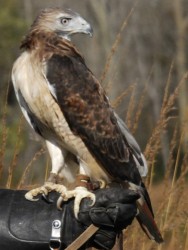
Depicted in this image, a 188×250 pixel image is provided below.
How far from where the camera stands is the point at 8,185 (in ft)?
14.9

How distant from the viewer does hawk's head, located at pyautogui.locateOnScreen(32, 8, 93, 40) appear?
4469mm

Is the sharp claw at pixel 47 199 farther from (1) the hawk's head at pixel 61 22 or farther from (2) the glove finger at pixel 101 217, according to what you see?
(1) the hawk's head at pixel 61 22

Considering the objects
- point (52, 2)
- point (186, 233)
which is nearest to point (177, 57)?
point (52, 2)

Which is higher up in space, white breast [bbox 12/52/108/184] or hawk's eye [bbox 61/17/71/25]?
hawk's eye [bbox 61/17/71/25]

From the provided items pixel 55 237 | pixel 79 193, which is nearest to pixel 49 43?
pixel 79 193

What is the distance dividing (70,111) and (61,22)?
1.52ft

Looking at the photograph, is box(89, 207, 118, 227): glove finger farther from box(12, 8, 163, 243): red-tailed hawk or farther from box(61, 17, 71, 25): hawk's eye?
box(61, 17, 71, 25): hawk's eye

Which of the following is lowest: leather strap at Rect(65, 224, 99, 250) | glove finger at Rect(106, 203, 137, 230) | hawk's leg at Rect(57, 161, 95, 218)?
hawk's leg at Rect(57, 161, 95, 218)

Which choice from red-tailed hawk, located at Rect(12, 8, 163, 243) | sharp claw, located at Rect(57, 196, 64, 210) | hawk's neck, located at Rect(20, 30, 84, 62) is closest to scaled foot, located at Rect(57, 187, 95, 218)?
sharp claw, located at Rect(57, 196, 64, 210)

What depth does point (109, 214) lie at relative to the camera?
342cm

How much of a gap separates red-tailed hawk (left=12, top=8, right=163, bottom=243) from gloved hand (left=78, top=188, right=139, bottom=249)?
0.69 metres

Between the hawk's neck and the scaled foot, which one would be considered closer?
the scaled foot

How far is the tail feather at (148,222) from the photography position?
421cm

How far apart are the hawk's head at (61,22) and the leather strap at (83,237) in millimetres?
1335
